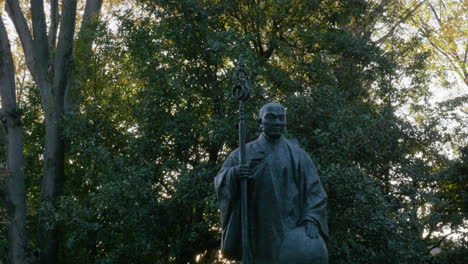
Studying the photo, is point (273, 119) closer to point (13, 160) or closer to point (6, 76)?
point (13, 160)

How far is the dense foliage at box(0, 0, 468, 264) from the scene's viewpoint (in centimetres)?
1241

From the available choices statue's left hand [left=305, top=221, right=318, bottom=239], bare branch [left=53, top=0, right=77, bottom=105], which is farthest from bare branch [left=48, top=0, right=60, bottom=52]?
statue's left hand [left=305, top=221, right=318, bottom=239]

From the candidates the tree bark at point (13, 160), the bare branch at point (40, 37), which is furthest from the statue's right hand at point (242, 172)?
the bare branch at point (40, 37)

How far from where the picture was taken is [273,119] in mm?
6316

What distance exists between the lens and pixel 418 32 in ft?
57.8

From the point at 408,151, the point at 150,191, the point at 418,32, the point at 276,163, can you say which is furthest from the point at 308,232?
the point at 418,32

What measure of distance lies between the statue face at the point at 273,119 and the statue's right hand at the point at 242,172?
21.2 inches

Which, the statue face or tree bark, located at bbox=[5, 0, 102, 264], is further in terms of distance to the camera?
tree bark, located at bbox=[5, 0, 102, 264]

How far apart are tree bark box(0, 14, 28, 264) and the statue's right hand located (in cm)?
1142

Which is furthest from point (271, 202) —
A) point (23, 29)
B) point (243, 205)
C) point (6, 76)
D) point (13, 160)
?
point (23, 29)

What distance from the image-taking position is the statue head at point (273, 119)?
20.6 feet

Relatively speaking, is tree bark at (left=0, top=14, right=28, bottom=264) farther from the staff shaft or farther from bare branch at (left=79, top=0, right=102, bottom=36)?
the staff shaft

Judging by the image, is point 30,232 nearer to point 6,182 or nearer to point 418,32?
point 6,182

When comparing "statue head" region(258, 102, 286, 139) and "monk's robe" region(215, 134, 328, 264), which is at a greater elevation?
"statue head" region(258, 102, 286, 139)
